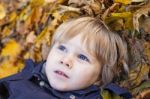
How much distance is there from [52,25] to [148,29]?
2.02 ft

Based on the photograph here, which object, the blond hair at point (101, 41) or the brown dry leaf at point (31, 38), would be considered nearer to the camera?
the blond hair at point (101, 41)

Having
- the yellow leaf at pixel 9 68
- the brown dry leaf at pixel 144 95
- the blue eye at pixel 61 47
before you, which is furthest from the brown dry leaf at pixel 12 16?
the brown dry leaf at pixel 144 95

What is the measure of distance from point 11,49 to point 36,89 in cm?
78

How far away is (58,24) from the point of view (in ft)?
8.01

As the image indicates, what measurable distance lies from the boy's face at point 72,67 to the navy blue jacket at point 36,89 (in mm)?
37

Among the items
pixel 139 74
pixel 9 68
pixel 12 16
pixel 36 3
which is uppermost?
pixel 36 3

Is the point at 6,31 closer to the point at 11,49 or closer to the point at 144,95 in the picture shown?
the point at 11,49

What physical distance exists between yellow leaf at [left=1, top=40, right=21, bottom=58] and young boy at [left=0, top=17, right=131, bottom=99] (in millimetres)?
577

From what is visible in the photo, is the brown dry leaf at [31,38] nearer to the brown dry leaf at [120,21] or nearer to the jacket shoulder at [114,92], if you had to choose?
the brown dry leaf at [120,21]

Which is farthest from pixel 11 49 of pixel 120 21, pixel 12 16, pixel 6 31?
pixel 120 21

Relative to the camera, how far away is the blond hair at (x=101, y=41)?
203 centimetres

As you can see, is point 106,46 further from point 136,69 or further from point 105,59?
point 136,69

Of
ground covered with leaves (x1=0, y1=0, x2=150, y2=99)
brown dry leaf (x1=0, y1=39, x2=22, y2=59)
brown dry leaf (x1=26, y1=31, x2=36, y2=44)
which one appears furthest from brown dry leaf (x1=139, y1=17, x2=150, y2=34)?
brown dry leaf (x1=0, y1=39, x2=22, y2=59)

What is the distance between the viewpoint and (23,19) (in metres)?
2.88
